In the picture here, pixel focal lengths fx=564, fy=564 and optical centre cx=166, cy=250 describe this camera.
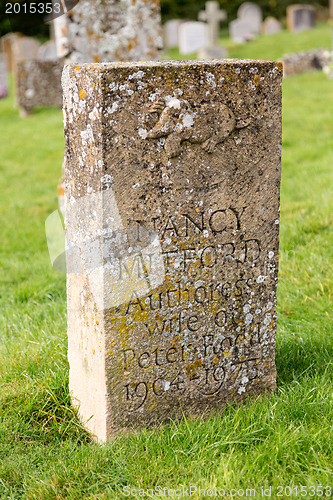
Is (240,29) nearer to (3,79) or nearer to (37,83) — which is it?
(3,79)

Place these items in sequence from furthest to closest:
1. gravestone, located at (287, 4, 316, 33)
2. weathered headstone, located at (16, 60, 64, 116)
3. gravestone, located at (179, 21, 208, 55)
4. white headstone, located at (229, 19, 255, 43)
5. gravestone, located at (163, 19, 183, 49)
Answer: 1. gravestone, located at (163, 19, 183, 49)
2. gravestone, located at (287, 4, 316, 33)
3. white headstone, located at (229, 19, 255, 43)
4. gravestone, located at (179, 21, 208, 55)
5. weathered headstone, located at (16, 60, 64, 116)

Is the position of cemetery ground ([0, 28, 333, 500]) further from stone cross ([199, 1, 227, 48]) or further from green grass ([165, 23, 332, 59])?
green grass ([165, 23, 332, 59])

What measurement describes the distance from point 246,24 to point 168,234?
924 inches

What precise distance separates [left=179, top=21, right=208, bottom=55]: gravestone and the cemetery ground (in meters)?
16.3

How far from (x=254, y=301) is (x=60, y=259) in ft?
7.03

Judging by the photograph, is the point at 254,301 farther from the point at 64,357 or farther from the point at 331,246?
the point at 331,246

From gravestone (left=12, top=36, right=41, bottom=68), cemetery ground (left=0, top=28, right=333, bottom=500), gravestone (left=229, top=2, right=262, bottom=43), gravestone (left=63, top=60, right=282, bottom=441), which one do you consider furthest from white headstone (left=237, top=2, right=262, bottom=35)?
gravestone (left=63, top=60, right=282, bottom=441)

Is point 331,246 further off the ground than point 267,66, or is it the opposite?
point 267,66

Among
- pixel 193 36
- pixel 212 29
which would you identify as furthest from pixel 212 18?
pixel 193 36

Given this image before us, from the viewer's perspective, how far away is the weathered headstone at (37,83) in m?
12.5

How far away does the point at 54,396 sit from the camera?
2869 mm

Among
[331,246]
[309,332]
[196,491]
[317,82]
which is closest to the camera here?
[196,491]

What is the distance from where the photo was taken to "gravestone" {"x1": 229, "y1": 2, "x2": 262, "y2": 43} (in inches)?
928

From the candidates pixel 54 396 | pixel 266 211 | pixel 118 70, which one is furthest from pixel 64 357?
pixel 118 70
